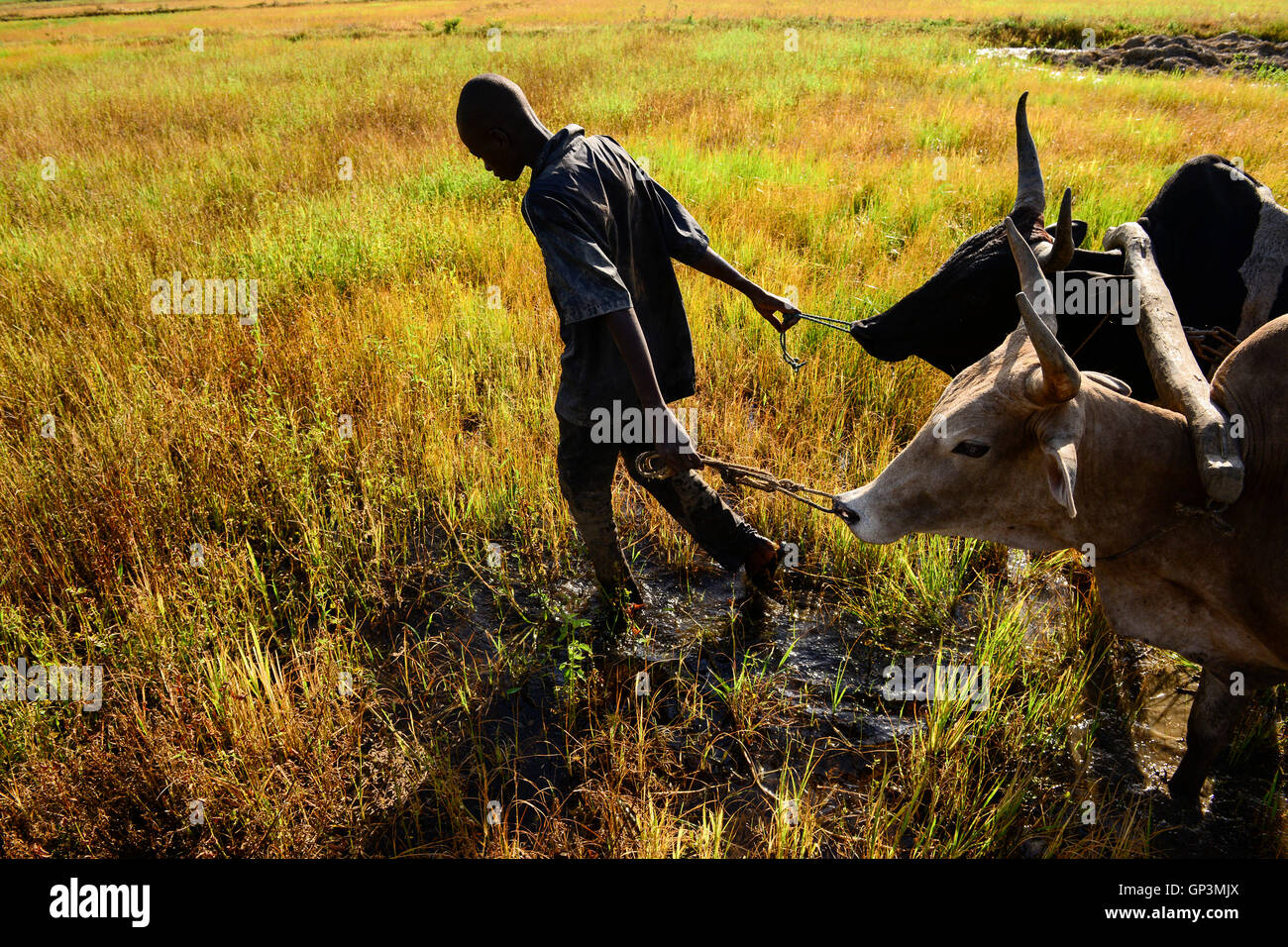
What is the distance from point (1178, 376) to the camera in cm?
194

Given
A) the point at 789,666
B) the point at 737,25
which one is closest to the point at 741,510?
the point at 789,666

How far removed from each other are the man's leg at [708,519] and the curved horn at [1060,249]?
1.39 metres

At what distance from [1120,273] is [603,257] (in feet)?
6.07

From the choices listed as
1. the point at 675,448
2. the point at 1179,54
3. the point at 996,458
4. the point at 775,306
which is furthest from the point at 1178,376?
the point at 1179,54

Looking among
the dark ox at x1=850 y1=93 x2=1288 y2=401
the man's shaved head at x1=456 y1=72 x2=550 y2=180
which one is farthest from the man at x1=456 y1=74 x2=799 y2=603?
the dark ox at x1=850 y1=93 x2=1288 y2=401

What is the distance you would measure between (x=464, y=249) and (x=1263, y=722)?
5.73 meters

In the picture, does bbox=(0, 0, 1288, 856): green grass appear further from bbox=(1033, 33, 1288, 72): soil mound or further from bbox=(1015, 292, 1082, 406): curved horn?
bbox=(1033, 33, 1288, 72): soil mound

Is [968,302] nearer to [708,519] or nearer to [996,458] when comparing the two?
[996,458]

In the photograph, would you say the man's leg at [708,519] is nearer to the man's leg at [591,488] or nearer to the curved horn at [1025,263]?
the man's leg at [591,488]

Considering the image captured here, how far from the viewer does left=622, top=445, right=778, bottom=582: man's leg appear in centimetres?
271

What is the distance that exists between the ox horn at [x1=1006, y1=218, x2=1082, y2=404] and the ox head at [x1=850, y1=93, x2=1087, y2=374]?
0.70 metres

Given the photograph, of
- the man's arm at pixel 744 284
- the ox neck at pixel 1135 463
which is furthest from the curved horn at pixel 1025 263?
the man's arm at pixel 744 284

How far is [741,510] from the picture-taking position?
3580mm

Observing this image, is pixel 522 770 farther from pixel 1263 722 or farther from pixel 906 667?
pixel 1263 722
